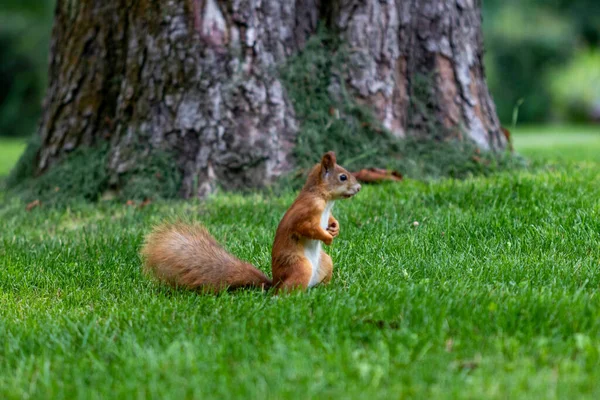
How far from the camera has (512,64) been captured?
2645cm

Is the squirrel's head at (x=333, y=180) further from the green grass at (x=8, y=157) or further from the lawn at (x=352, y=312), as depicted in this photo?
the green grass at (x=8, y=157)

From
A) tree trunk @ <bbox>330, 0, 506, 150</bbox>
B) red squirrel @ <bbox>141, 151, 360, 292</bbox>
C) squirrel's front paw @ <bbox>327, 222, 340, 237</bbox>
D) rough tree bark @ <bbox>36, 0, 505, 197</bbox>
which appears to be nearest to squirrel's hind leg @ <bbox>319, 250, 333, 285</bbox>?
red squirrel @ <bbox>141, 151, 360, 292</bbox>

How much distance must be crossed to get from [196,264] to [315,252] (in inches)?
19.9

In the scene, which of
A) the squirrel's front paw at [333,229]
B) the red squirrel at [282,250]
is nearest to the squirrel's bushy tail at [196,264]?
the red squirrel at [282,250]

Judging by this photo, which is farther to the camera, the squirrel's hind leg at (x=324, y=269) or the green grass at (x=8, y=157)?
the green grass at (x=8, y=157)

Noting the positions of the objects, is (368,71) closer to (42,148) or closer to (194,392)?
(42,148)

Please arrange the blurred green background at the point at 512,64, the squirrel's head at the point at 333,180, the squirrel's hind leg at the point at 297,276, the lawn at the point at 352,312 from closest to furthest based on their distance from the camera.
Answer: the lawn at the point at 352,312
the squirrel's hind leg at the point at 297,276
the squirrel's head at the point at 333,180
the blurred green background at the point at 512,64

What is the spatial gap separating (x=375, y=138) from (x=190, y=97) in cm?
133

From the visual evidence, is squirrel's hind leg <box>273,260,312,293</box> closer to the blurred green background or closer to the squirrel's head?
the squirrel's head

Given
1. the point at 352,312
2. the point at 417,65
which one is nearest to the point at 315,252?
the point at 352,312

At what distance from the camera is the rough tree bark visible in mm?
5109

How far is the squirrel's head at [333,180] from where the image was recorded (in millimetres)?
3092

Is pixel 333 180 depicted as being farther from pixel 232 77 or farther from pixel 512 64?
pixel 512 64

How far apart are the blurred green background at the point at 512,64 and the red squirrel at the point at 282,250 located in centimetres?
2265
